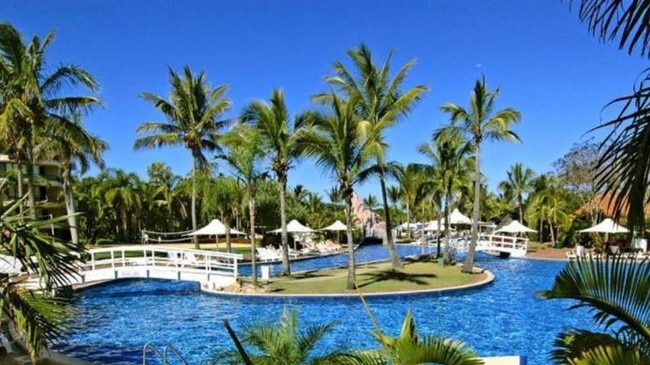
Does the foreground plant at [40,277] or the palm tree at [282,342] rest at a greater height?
the foreground plant at [40,277]

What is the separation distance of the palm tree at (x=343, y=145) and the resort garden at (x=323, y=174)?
3 cm

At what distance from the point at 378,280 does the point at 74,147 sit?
45.4 ft

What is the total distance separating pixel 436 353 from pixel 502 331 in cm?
1013

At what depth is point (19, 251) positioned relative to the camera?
4402 mm

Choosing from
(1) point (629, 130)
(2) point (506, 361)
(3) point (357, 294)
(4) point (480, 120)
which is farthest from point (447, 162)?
(1) point (629, 130)

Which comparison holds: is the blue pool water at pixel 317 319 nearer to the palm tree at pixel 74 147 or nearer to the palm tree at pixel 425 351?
the palm tree at pixel 74 147

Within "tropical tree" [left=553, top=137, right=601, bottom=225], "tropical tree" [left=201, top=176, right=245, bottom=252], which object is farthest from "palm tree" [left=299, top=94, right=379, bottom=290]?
"tropical tree" [left=553, top=137, right=601, bottom=225]

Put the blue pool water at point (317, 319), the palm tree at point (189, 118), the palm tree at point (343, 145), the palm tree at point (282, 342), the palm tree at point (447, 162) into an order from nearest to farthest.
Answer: the palm tree at point (282, 342) → the blue pool water at point (317, 319) → the palm tree at point (343, 145) → the palm tree at point (447, 162) → the palm tree at point (189, 118)

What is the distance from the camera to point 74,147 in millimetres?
22438

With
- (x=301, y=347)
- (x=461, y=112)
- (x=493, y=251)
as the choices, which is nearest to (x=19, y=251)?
(x=301, y=347)

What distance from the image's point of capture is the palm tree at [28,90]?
53.0 ft

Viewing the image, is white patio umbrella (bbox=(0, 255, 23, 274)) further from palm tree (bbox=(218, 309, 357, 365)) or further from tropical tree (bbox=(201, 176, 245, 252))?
tropical tree (bbox=(201, 176, 245, 252))

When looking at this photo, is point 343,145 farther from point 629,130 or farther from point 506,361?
point 629,130

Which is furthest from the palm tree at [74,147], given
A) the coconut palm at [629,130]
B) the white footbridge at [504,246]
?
the white footbridge at [504,246]
